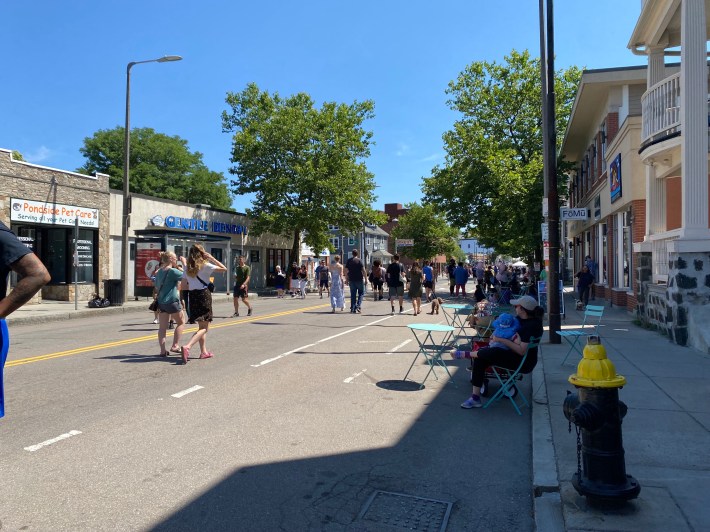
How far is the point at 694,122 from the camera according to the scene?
10391 millimetres

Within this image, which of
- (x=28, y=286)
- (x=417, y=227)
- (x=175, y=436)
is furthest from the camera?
(x=417, y=227)

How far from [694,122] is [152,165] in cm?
4954

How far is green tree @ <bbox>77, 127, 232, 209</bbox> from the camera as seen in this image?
51.9m

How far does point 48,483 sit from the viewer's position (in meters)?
4.10

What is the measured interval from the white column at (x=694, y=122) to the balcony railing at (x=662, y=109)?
117 centimetres

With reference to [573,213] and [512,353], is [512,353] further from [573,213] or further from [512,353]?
[573,213]

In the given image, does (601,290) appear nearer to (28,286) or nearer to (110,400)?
(110,400)

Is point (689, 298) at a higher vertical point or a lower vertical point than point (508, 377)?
higher

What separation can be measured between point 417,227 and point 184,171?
28.2 meters

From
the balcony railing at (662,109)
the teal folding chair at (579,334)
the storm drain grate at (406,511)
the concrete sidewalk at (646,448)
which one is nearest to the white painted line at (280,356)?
the concrete sidewalk at (646,448)

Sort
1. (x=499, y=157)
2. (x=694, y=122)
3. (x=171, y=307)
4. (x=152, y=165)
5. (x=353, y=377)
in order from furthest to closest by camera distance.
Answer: (x=152, y=165)
(x=499, y=157)
(x=694, y=122)
(x=171, y=307)
(x=353, y=377)

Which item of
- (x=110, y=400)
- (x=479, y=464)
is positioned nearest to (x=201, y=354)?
(x=110, y=400)

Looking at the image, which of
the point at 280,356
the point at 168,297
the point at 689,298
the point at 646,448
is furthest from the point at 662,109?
the point at 168,297

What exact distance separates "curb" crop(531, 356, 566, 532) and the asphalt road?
0.10m
